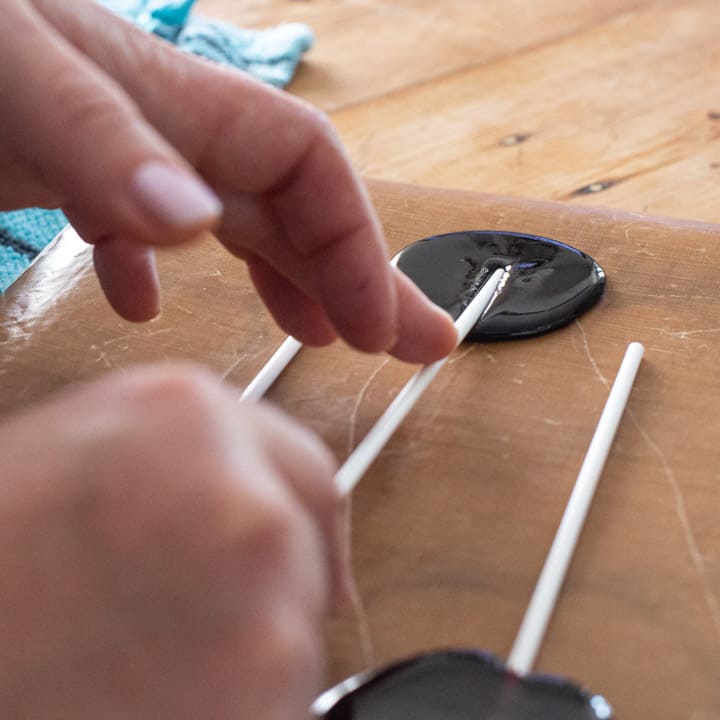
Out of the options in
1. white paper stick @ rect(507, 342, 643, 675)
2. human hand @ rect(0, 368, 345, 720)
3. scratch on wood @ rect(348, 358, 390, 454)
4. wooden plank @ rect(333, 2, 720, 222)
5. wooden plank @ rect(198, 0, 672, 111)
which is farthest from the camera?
wooden plank @ rect(198, 0, 672, 111)

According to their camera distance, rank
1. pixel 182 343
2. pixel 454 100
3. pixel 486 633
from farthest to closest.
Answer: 1. pixel 454 100
2. pixel 182 343
3. pixel 486 633

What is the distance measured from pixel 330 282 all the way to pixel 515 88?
0.42m

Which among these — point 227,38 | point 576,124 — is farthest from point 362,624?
point 227,38

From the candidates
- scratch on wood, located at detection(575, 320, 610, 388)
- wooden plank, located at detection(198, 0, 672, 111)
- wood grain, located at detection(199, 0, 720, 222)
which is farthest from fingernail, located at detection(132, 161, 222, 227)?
wooden plank, located at detection(198, 0, 672, 111)

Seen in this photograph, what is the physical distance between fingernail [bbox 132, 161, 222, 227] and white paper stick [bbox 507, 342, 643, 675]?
0.55 feet

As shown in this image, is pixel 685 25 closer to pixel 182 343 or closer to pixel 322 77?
pixel 322 77

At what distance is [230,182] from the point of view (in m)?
0.45

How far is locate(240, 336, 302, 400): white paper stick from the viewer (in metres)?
0.47

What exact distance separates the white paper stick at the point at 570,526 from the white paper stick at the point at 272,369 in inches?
5.7

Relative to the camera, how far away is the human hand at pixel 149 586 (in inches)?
9.5

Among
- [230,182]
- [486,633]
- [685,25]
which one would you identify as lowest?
[685,25]

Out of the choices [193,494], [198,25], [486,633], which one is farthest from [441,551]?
[198,25]

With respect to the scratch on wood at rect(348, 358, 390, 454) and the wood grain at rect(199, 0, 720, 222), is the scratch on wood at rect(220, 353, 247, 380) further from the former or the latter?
the wood grain at rect(199, 0, 720, 222)

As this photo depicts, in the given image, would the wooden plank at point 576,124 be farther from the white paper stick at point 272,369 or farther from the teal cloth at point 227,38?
the white paper stick at point 272,369
